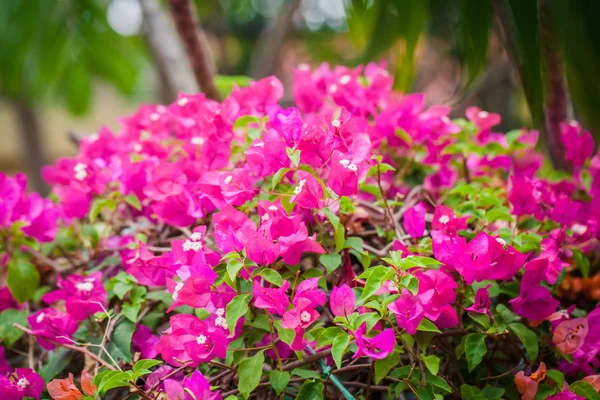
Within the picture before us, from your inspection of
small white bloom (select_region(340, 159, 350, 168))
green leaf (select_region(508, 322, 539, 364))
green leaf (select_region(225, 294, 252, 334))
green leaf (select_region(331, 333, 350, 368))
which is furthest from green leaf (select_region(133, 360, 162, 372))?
green leaf (select_region(508, 322, 539, 364))

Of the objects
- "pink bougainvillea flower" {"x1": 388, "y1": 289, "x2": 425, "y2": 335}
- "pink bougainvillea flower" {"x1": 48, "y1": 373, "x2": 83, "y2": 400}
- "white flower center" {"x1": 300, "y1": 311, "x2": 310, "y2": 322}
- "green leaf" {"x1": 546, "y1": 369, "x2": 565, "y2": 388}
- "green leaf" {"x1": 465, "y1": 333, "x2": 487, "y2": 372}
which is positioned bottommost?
"green leaf" {"x1": 546, "y1": 369, "x2": 565, "y2": 388}

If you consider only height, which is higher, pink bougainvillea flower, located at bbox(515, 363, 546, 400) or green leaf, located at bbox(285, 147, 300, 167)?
green leaf, located at bbox(285, 147, 300, 167)

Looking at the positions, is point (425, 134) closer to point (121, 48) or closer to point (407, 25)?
point (407, 25)

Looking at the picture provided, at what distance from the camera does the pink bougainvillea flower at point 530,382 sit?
67 cm

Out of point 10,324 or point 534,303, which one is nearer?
point 534,303

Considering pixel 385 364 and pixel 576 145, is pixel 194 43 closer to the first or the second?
pixel 576 145

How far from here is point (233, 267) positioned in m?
0.63

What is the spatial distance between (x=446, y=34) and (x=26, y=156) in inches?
113

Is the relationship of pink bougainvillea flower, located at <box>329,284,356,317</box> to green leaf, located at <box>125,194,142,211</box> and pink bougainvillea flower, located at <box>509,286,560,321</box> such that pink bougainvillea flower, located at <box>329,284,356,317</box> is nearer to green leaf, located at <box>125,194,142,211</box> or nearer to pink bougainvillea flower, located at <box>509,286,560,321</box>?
pink bougainvillea flower, located at <box>509,286,560,321</box>

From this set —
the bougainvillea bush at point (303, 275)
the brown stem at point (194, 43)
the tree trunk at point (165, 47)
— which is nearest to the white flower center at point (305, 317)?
the bougainvillea bush at point (303, 275)

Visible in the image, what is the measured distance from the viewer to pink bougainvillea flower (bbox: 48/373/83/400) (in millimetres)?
663

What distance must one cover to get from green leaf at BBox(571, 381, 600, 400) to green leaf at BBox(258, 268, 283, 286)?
0.38m

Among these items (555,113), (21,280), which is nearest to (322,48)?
(555,113)

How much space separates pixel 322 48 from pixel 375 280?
2.95 meters
